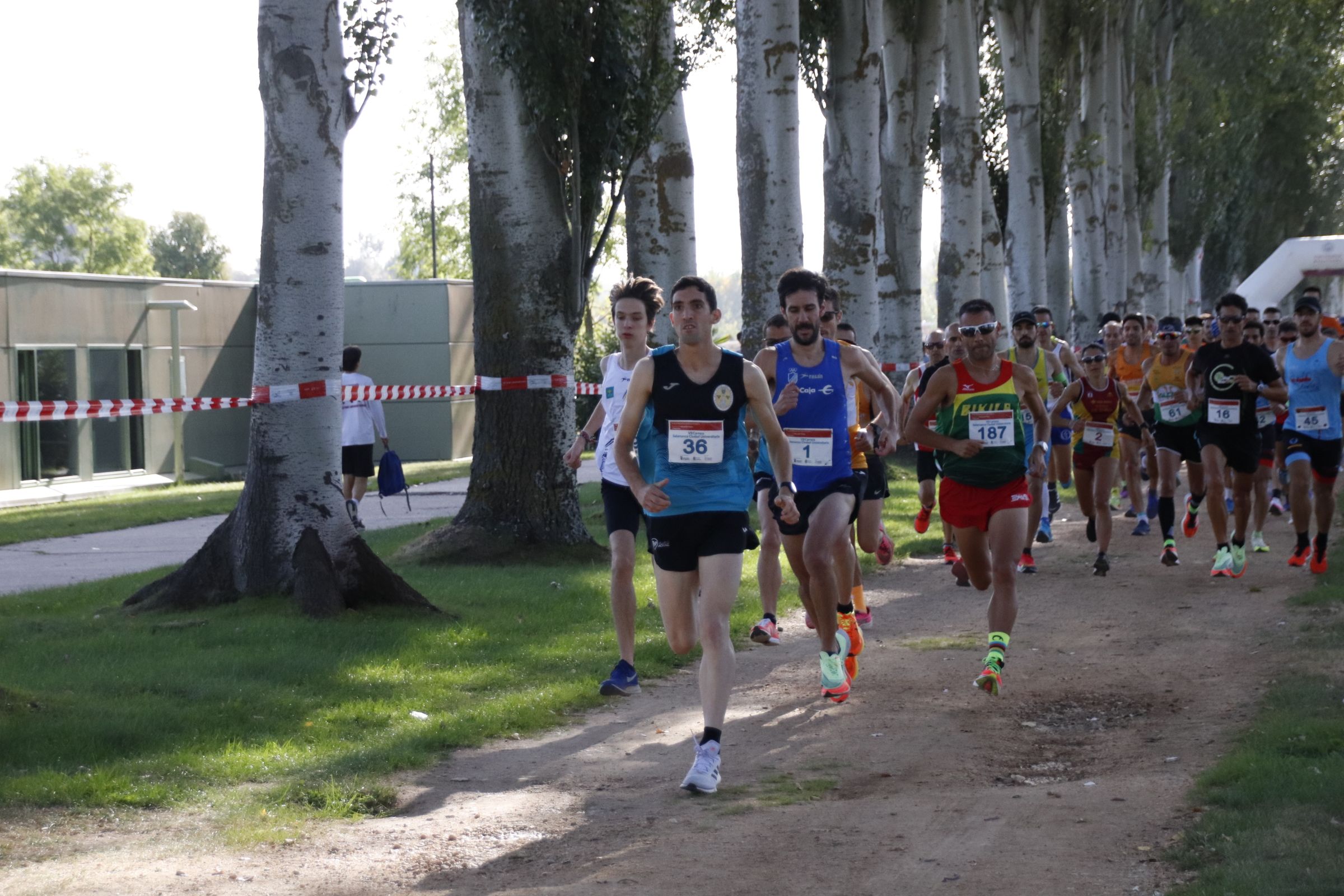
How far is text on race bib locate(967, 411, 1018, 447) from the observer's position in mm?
8781

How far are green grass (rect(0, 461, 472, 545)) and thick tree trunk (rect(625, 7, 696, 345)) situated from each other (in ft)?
18.3

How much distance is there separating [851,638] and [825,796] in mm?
2548

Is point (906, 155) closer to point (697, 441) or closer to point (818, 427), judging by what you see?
point (818, 427)

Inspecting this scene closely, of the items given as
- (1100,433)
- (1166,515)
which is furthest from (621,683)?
(1166,515)

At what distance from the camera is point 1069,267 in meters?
42.4

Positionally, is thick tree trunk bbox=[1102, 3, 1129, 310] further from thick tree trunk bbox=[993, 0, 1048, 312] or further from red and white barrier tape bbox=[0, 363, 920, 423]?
red and white barrier tape bbox=[0, 363, 920, 423]

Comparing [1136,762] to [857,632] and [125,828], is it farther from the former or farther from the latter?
[125,828]

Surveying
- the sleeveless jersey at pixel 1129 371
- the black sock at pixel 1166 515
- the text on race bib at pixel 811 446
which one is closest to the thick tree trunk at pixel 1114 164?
the sleeveless jersey at pixel 1129 371

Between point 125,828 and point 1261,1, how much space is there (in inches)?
1729

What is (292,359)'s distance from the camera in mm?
10250

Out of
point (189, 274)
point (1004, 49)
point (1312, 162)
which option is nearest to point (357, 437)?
point (1004, 49)

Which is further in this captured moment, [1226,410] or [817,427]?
[1226,410]

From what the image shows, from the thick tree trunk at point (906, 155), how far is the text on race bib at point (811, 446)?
58.2ft

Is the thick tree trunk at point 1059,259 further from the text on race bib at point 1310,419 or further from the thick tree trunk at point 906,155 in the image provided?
the text on race bib at point 1310,419
